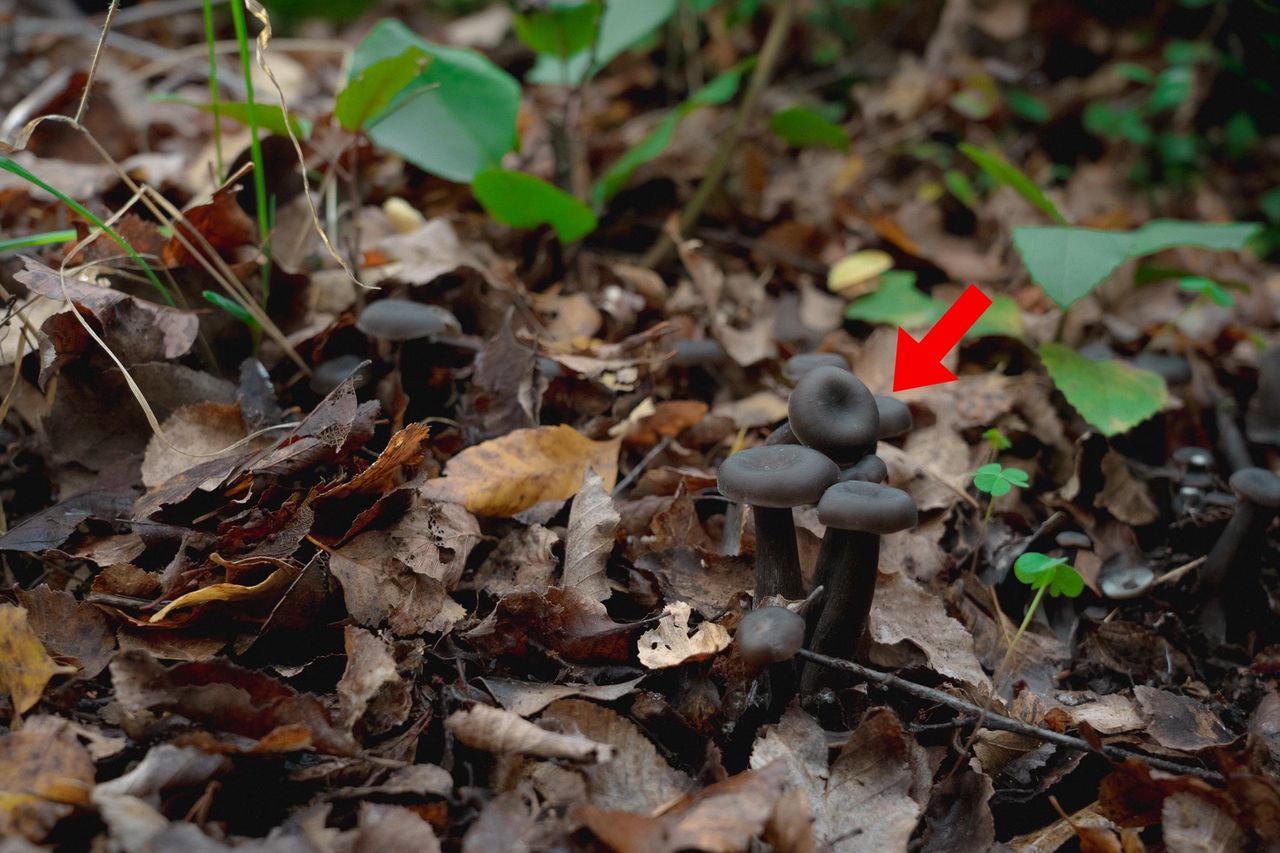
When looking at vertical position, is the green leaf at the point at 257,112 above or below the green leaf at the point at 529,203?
above

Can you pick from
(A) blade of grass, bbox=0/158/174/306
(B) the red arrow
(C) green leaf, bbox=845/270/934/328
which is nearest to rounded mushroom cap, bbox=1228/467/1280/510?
(B) the red arrow

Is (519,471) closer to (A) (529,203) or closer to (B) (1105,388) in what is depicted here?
(A) (529,203)

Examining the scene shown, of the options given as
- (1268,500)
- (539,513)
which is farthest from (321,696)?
(1268,500)

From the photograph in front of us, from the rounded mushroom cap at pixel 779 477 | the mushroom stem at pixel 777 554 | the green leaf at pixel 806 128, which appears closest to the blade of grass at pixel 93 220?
the rounded mushroom cap at pixel 779 477

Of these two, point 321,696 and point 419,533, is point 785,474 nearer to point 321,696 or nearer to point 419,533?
point 419,533

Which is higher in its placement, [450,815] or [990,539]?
[450,815]

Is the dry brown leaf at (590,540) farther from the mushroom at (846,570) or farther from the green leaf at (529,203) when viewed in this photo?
the green leaf at (529,203)

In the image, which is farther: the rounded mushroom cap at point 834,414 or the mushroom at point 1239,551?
the mushroom at point 1239,551
